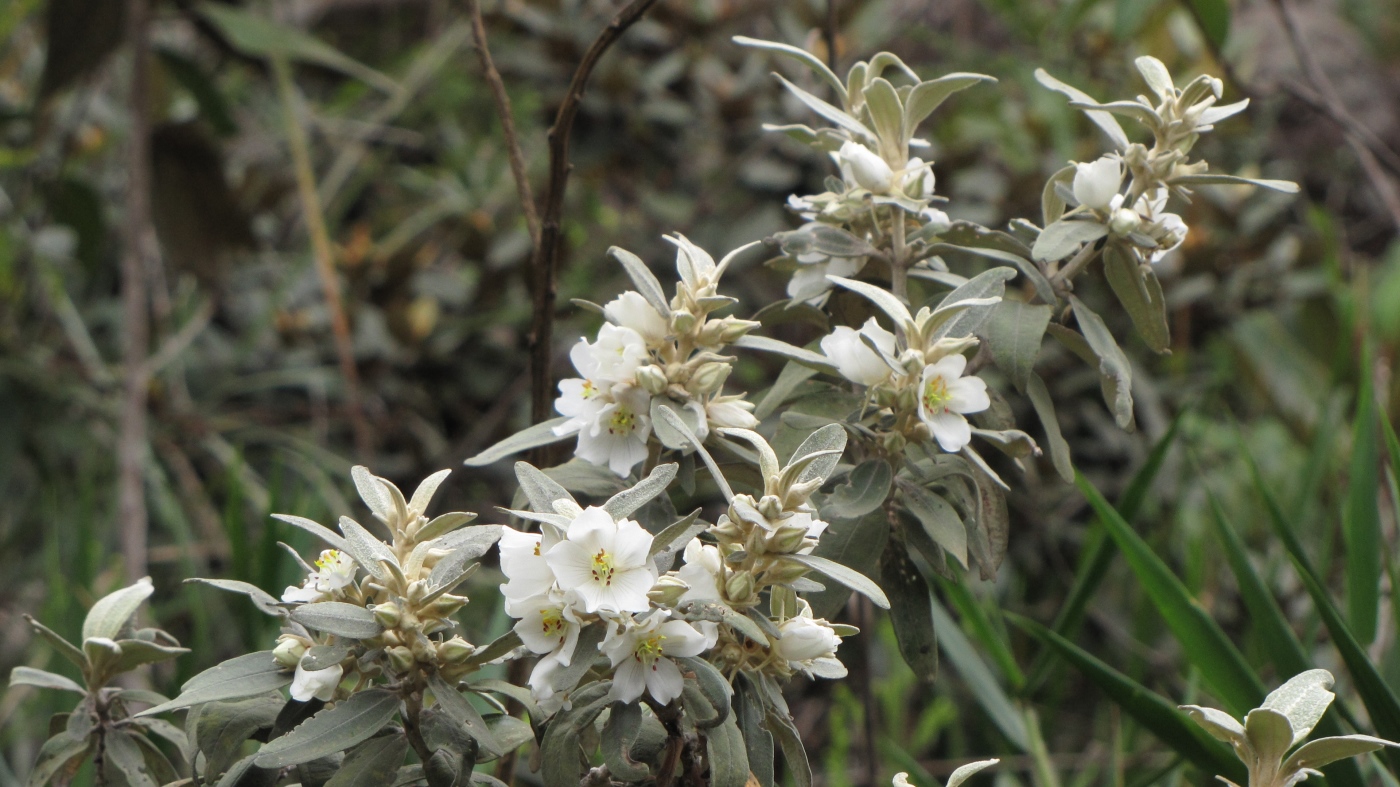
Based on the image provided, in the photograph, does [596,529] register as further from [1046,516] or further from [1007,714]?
[1046,516]

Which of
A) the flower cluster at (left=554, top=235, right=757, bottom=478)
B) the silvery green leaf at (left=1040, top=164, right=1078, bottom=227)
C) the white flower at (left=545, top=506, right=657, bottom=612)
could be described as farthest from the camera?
the silvery green leaf at (left=1040, top=164, right=1078, bottom=227)

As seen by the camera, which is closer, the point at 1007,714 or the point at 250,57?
the point at 1007,714

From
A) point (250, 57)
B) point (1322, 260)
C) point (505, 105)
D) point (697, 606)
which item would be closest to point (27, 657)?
point (250, 57)

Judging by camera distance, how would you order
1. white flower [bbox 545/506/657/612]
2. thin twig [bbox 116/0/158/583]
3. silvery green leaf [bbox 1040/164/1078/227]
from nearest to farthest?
white flower [bbox 545/506/657/612]
silvery green leaf [bbox 1040/164/1078/227]
thin twig [bbox 116/0/158/583]

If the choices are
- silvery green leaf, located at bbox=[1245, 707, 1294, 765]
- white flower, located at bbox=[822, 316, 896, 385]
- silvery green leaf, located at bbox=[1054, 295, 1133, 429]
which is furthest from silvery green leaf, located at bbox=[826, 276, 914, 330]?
silvery green leaf, located at bbox=[1245, 707, 1294, 765]

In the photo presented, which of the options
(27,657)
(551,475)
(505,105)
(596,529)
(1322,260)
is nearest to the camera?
(596,529)

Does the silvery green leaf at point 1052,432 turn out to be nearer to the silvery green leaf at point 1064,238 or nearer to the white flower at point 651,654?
the silvery green leaf at point 1064,238

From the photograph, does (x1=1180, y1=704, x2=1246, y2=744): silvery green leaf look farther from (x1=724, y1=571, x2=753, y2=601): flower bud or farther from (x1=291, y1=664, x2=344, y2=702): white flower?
(x1=291, y1=664, x2=344, y2=702): white flower
